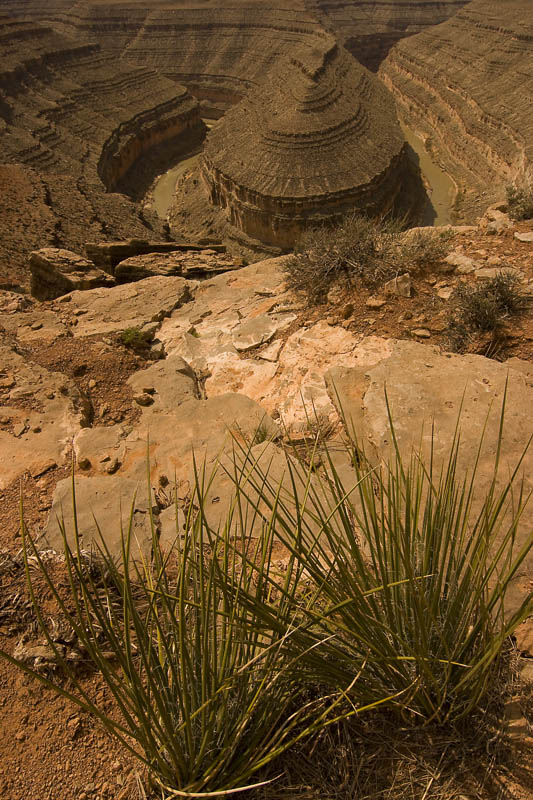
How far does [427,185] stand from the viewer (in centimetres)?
2027

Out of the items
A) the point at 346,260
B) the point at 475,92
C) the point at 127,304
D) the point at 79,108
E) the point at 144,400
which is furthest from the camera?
the point at 475,92

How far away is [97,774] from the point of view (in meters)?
1.45

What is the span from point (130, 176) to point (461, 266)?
21421 millimetres

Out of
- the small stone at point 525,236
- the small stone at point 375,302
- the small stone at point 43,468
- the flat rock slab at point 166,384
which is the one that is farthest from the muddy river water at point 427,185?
the small stone at point 43,468

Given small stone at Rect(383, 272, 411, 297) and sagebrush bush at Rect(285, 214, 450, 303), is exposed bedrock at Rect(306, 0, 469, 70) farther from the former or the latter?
small stone at Rect(383, 272, 411, 297)

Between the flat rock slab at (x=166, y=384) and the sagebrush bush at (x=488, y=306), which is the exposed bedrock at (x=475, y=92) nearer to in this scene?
the sagebrush bush at (x=488, y=306)

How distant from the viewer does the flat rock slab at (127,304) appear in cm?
500

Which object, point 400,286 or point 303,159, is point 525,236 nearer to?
point 400,286

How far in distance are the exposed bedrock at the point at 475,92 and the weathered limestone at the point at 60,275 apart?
14232 millimetres

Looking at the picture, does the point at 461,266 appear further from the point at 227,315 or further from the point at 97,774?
the point at 97,774

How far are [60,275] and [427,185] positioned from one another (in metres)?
18.2

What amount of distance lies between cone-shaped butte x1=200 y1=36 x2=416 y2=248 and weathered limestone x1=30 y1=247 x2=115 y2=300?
907 centimetres

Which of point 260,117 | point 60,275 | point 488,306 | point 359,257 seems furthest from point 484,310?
point 260,117

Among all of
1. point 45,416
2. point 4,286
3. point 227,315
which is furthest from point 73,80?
point 45,416
